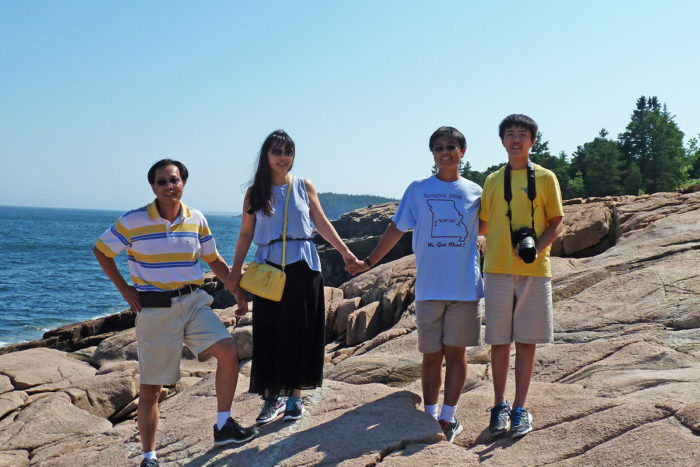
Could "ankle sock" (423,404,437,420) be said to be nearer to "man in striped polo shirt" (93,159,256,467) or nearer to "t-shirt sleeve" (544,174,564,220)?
"man in striped polo shirt" (93,159,256,467)

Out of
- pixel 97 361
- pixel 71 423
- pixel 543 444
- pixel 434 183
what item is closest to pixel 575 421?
pixel 543 444

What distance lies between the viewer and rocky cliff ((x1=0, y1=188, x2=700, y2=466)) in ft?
14.5

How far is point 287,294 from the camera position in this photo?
498cm

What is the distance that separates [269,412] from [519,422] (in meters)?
2.09

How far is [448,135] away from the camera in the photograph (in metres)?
5.02

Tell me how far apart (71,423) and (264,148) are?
5.07 metres

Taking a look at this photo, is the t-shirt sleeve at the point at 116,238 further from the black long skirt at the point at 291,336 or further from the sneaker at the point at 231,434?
the sneaker at the point at 231,434

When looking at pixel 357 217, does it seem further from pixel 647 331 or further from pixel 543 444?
pixel 543 444

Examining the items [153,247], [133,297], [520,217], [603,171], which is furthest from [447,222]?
[603,171]

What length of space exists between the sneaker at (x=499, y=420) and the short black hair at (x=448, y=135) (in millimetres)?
2197

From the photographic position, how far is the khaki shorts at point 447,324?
492 cm

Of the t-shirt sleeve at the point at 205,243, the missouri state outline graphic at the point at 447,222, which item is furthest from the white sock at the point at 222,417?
the missouri state outline graphic at the point at 447,222

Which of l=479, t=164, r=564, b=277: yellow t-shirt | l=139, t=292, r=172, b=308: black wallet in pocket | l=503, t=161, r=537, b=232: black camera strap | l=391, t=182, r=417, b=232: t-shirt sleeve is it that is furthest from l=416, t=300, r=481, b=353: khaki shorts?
l=139, t=292, r=172, b=308: black wallet in pocket

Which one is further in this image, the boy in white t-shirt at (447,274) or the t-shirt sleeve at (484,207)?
the t-shirt sleeve at (484,207)
